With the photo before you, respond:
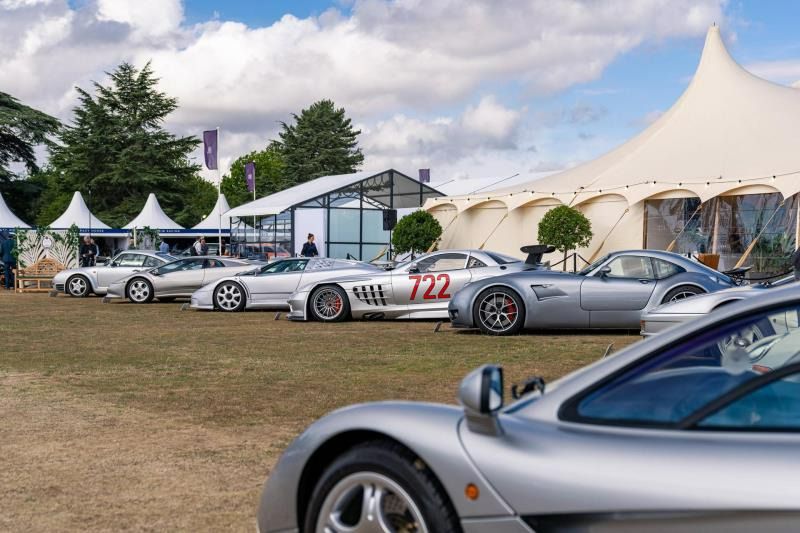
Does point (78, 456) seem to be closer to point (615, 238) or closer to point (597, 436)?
point (597, 436)

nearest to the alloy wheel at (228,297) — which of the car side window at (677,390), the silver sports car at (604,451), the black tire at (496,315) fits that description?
the black tire at (496,315)

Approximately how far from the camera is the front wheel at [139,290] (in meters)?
23.1

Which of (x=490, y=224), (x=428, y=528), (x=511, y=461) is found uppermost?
(x=490, y=224)

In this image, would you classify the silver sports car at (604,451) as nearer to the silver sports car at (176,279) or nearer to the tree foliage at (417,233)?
the silver sports car at (176,279)

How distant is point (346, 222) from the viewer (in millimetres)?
40656

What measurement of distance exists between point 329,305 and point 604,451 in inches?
554

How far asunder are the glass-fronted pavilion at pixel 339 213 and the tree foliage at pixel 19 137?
64.7 feet

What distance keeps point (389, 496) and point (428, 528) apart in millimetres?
194

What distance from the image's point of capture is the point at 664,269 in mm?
13695

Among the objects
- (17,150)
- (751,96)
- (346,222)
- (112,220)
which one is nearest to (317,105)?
(112,220)

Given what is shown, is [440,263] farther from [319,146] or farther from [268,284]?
[319,146]

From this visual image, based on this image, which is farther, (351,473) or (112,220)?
(112,220)

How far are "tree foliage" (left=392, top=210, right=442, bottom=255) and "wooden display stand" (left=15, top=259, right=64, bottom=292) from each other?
466 inches

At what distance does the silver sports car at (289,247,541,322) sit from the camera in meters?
16.3
